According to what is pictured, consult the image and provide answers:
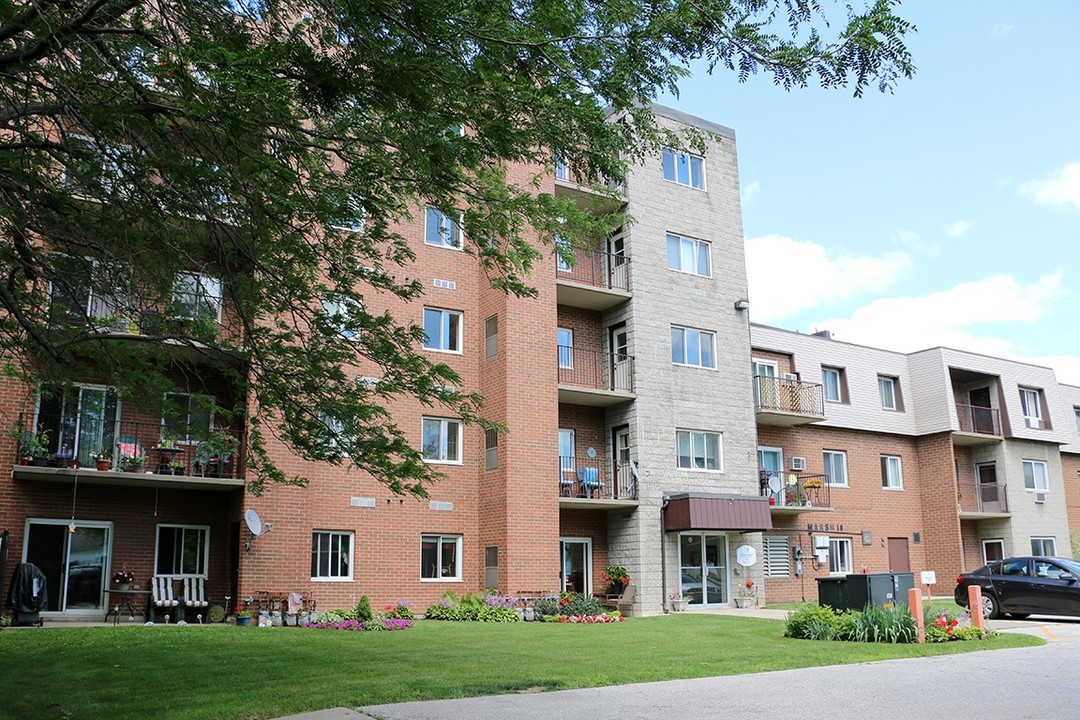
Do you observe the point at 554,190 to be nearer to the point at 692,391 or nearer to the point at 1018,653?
the point at 692,391

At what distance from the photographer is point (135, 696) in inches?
372

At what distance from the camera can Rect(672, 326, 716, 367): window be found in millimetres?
27781

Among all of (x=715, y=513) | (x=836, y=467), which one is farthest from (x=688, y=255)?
(x=836, y=467)

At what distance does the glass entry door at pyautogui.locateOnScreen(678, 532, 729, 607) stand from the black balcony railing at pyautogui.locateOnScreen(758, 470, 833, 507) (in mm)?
2436

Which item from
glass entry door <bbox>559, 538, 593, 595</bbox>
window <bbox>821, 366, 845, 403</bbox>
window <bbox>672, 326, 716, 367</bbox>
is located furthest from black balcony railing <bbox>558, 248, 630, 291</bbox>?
window <bbox>821, 366, 845, 403</bbox>

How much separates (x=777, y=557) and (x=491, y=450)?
1115 cm

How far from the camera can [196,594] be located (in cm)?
2144

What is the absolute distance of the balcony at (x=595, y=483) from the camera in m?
25.3

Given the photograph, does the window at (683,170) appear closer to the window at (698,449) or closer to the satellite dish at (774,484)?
the window at (698,449)

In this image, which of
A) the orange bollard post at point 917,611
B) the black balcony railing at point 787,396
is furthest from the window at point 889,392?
the orange bollard post at point 917,611

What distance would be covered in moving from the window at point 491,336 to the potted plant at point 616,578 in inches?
272

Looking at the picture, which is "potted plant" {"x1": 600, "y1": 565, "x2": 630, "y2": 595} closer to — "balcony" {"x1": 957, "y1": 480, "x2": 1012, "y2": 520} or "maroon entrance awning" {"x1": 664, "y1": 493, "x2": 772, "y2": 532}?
"maroon entrance awning" {"x1": 664, "y1": 493, "x2": 772, "y2": 532}

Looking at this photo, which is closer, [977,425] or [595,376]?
[595,376]

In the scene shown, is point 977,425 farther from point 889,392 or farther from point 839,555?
point 839,555
